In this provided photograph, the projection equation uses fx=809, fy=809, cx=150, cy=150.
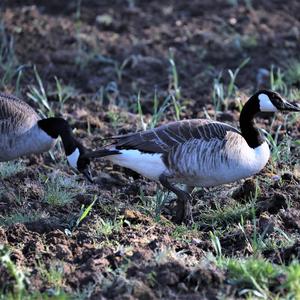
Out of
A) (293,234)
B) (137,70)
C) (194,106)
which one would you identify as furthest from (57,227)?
(137,70)

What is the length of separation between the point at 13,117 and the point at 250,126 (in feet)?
7.97

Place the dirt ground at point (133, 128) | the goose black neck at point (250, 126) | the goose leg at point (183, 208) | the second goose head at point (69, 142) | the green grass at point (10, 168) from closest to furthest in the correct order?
the dirt ground at point (133, 128), the goose leg at point (183, 208), the goose black neck at point (250, 126), the second goose head at point (69, 142), the green grass at point (10, 168)

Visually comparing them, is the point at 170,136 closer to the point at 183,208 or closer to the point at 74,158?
the point at 183,208

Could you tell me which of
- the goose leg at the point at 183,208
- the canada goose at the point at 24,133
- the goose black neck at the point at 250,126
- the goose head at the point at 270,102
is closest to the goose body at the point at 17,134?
the canada goose at the point at 24,133

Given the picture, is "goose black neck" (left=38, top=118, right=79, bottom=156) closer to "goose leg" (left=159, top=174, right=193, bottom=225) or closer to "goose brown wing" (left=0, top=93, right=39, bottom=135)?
"goose brown wing" (left=0, top=93, right=39, bottom=135)

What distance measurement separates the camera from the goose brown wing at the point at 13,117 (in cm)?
824

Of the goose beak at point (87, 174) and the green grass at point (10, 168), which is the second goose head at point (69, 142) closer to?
the goose beak at point (87, 174)

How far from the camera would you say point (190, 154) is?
24.0ft

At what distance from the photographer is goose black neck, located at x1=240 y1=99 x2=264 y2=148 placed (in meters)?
7.61

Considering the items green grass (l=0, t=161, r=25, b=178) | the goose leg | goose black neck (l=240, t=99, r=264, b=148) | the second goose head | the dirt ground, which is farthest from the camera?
green grass (l=0, t=161, r=25, b=178)

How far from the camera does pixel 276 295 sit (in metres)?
5.29

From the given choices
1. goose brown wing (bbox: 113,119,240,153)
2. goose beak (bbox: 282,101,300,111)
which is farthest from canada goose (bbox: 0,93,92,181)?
goose beak (bbox: 282,101,300,111)

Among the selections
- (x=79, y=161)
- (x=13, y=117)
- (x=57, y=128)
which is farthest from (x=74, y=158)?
(x=13, y=117)

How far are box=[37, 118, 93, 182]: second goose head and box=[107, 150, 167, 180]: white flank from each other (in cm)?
46
